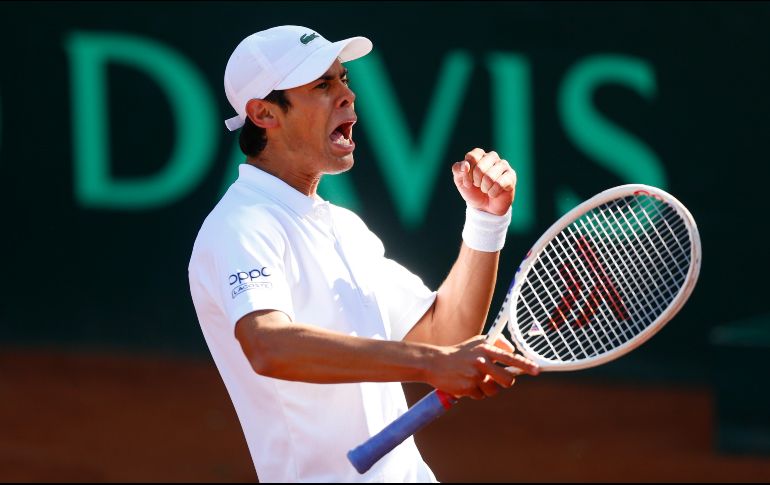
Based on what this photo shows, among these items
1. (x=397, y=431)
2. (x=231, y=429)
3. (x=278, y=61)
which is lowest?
(x=231, y=429)

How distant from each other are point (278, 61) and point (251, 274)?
57 centimetres

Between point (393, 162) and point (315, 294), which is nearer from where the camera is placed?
point (315, 294)

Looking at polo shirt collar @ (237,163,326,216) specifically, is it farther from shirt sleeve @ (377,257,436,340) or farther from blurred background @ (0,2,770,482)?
blurred background @ (0,2,770,482)

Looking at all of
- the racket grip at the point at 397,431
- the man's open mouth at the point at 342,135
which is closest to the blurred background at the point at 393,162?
the man's open mouth at the point at 342,135

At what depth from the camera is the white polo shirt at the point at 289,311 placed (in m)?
2.76

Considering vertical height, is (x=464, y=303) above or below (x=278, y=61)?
below

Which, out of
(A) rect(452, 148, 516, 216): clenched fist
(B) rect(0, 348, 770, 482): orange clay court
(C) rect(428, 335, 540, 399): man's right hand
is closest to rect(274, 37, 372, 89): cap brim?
(A) rect(452, 148, 516, 216): clenched fist

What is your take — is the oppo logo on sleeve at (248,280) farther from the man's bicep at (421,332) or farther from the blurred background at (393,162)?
the blurred background at (393,162)

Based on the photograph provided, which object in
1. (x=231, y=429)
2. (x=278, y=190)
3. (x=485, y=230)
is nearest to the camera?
(x=278, y=190)

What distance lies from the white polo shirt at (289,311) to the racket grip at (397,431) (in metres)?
0.07

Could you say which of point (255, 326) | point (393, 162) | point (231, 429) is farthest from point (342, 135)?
point (393, 162)

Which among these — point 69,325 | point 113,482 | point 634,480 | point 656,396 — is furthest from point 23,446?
point 656,396

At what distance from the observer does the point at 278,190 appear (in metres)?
2.97

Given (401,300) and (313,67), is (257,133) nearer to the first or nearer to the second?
(313,67)
